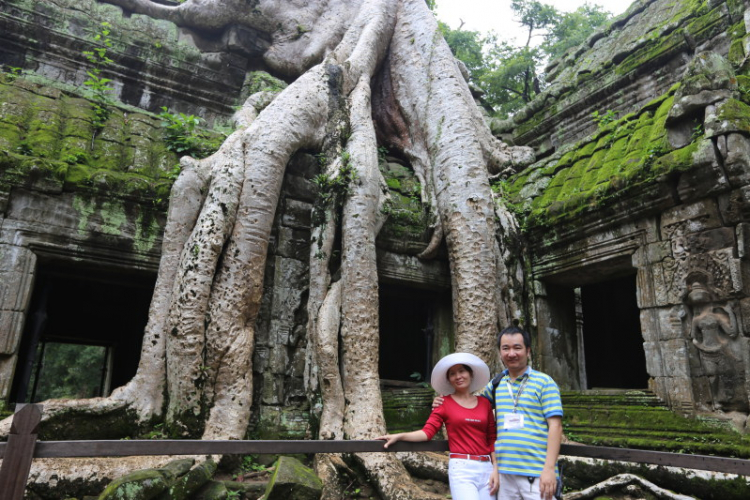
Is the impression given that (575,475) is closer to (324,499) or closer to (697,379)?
(697,379)

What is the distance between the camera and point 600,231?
462cm

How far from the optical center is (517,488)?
79.3 inches

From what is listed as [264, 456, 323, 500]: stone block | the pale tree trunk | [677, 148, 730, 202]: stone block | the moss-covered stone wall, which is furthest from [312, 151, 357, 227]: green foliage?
the moss-covered stone wall

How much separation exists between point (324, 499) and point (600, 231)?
324 cm

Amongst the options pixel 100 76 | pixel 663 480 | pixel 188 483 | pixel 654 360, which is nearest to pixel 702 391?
pixel 654 360

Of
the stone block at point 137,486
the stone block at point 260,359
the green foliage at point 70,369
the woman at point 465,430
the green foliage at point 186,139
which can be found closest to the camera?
the woman at point 465,430

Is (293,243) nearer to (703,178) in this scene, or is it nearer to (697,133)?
(703,178)

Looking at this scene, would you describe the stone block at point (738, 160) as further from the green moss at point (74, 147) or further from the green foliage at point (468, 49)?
the green foliage at point (468, 49)

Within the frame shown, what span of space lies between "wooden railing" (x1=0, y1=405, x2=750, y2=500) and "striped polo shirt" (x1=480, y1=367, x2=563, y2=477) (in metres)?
0.34

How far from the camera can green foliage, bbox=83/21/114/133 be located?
184 inches

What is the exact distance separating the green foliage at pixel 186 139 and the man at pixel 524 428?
352cm

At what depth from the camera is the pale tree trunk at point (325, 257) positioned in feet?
11.6

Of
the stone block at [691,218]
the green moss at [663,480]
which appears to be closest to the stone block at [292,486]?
the green moss at [663,480]

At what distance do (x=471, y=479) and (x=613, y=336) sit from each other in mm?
6058
